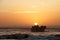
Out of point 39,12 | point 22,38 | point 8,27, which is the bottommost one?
point 22,38

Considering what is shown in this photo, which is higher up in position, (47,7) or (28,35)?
(47,7)

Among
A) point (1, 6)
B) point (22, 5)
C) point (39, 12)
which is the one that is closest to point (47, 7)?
point (39, 12)

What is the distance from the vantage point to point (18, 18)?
1.83m

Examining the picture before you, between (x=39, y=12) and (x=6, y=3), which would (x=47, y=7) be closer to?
(x=39, y=12)

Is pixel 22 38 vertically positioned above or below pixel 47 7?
below

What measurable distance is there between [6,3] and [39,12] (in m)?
0.39

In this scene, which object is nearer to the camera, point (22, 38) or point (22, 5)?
point (22, 38)

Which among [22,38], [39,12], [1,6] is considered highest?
[1,6]

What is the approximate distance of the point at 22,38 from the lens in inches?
59.5

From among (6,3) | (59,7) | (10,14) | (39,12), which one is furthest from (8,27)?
(59,7)

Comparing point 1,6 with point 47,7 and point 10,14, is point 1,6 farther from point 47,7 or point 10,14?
point 47,7

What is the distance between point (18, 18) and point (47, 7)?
36 centimetres

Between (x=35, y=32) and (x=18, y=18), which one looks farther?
(x=18, y=18)

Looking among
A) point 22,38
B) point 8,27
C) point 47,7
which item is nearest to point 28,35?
point 22,38
